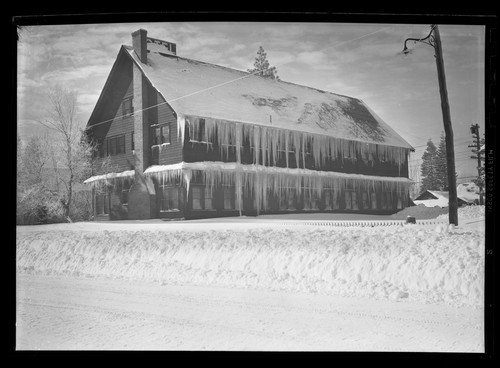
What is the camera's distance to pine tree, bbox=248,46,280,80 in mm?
6812

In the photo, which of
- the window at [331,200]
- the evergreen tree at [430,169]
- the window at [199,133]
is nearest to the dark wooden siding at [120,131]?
the window at [199,133]

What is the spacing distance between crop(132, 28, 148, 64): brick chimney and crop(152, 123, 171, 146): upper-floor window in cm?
93

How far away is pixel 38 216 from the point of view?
22.6ft

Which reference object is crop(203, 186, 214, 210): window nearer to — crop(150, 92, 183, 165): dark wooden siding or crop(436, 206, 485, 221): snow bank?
crop(150, 92, 183, 165): dark wooden siding

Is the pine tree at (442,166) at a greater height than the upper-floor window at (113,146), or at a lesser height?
lesser

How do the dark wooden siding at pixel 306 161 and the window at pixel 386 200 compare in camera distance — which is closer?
the dark wooden siding at pixel 306 161

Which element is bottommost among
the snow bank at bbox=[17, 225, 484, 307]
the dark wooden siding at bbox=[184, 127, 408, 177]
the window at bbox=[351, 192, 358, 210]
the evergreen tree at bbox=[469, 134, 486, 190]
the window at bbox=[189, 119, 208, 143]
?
the snow bank at bbox=[17, 225, 484, 307]

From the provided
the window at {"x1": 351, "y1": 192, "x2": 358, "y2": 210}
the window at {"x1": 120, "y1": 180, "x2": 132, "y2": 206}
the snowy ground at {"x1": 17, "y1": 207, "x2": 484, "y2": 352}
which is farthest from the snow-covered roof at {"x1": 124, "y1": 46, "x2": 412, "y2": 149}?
the snowy ground at {"x1": 17, "y1": 207, "x2": 484, "y2": 352}

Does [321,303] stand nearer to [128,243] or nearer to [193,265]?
[193,265]

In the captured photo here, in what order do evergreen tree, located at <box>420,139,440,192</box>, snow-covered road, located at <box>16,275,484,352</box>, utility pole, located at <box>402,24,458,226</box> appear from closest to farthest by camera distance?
snow-covered road, located at <box>16,275,484,352</box> → utility pole, located at <box>402,24,458,226</box> → evergreen tree, located at <box>420,139,440,192</box>

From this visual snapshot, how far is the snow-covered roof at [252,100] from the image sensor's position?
703 centimetres

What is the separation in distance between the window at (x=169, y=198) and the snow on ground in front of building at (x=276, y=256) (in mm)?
227

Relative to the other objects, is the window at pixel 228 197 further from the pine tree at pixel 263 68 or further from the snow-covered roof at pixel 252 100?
the pine tree at pixel 263 68

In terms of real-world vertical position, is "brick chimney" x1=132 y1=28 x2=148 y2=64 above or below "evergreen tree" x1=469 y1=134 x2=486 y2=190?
above
